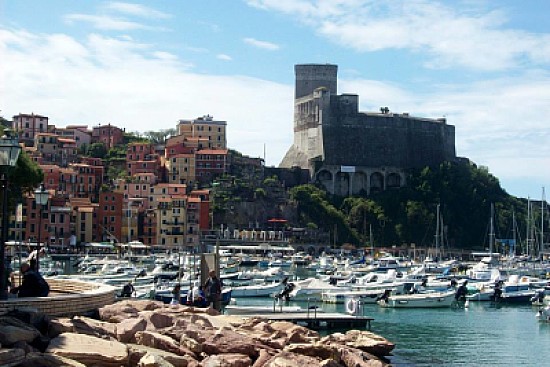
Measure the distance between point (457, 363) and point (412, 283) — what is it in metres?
26.1

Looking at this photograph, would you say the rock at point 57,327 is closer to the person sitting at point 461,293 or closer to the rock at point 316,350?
→ the rock at point 316,350

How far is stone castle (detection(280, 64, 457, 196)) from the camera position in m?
108

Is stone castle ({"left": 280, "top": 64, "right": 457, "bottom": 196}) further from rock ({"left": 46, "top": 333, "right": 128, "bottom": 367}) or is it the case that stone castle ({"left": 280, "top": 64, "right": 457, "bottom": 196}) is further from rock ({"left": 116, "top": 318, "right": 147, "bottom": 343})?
rock ({"left": 46, "top": 333, "right": 128, "bottom": 367})

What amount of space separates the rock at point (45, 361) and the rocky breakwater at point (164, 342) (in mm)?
13

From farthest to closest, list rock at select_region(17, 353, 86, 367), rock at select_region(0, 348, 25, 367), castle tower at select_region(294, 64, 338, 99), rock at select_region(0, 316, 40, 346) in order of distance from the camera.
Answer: castle tower at select_region(294, 64, 338, 99), rock at select_region(0, 316, 40, 346), rock at select_region(17, 353, 86, 367), rock at select_region(0, 348, 25, 367)

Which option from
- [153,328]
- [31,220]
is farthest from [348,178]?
[153,328]

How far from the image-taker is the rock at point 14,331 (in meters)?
12.7

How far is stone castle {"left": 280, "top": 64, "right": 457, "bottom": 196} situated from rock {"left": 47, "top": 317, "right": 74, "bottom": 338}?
93.3 m

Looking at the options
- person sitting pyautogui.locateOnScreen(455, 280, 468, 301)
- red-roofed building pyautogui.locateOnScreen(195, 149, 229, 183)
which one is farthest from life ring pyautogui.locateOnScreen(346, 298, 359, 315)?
red-roofed building pyautogui.locateOnScreen(195, 149, 229, 183)

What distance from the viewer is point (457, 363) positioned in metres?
26.8

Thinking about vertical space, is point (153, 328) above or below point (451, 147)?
below

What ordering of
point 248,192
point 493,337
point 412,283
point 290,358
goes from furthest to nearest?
point 248,192 < point 412,283 < point 493,337 < point 290,358

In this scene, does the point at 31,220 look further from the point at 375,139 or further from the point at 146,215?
the point at 375,139

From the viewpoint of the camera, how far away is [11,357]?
12055mm
